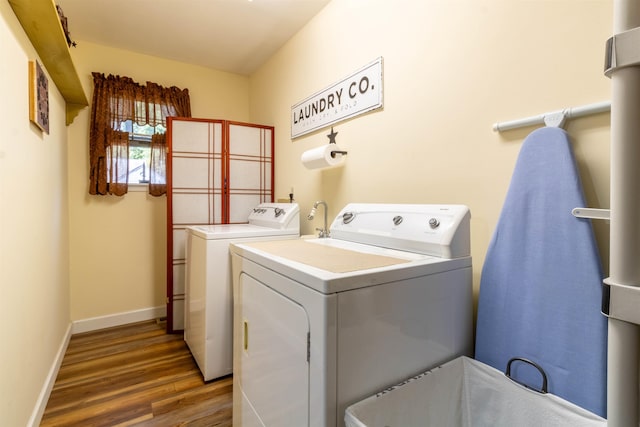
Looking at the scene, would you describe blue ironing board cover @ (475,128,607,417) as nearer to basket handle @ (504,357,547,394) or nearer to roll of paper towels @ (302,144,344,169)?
basket handle @ (504,357,547,394)

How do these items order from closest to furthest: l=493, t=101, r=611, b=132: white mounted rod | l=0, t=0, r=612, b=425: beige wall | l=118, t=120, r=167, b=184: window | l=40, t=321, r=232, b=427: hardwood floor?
l=493, t=101, r=611, b=132: white mounted rod → l=0, t=0, r=612, b=425: beige wall → l=40, t=321, r=232, b=427: hardwood floor → l=118, t=120, r=167, b=184: window

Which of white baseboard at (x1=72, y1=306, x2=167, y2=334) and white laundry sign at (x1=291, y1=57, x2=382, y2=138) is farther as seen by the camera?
white baseboard at (x1=72, y1=306, x2=167, y2=334)

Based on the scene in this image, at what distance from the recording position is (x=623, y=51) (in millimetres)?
522

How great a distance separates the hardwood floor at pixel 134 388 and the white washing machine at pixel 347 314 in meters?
0.54

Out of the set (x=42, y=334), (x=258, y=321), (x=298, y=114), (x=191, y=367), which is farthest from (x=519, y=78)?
(x=42, y=334)

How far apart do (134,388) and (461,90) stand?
251 centimetres

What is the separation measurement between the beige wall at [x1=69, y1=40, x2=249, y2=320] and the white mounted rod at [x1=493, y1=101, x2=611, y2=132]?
3031 mm

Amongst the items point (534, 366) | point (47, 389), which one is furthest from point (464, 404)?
point (47, 389)

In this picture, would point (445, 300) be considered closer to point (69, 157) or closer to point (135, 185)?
point (135, 185)

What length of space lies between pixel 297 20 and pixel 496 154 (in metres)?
1.97

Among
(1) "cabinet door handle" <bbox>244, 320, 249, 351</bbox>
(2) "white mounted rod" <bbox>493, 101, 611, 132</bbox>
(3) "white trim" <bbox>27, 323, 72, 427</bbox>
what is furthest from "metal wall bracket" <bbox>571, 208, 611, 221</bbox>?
(3) "white trim" <bbox>27, 323, 72, 427</bbox>

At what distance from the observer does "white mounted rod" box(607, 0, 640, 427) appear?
52 cm

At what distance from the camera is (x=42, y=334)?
1825 mm

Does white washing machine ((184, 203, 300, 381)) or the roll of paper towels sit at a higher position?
the roll of paper towels
